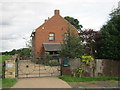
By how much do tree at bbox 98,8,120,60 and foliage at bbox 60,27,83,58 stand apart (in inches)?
81.1

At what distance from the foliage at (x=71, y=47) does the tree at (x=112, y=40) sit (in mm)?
2060

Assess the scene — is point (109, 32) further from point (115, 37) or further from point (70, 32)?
point (70, 32)

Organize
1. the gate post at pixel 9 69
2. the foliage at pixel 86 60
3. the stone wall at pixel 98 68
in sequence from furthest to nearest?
the stone wall at pixel 98 68, the foliage at pixel 86 60, the gate post at pixel 9 69

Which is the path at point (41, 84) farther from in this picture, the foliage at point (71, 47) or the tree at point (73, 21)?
the tree at point (73, 21)

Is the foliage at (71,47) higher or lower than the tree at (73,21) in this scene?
lower

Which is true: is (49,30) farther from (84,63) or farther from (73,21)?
(84,63)

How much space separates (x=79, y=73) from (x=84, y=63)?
0.82 meters

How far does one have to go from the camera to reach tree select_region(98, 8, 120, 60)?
13.7m

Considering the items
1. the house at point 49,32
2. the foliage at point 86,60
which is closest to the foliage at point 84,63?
the foliage at point 86,60

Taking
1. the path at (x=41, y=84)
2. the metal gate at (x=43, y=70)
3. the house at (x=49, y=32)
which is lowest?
the path at (x=41, y=84)

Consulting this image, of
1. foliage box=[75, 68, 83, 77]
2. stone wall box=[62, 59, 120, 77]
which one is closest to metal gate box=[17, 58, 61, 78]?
stone wall box=[62, 59, 120, 77]

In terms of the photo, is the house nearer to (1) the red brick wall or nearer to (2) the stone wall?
(1) the red brick wall

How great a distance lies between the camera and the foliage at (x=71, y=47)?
44.1 feet

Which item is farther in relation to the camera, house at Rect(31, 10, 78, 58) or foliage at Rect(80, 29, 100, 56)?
house at Rect(31, 10, 78, 58)
